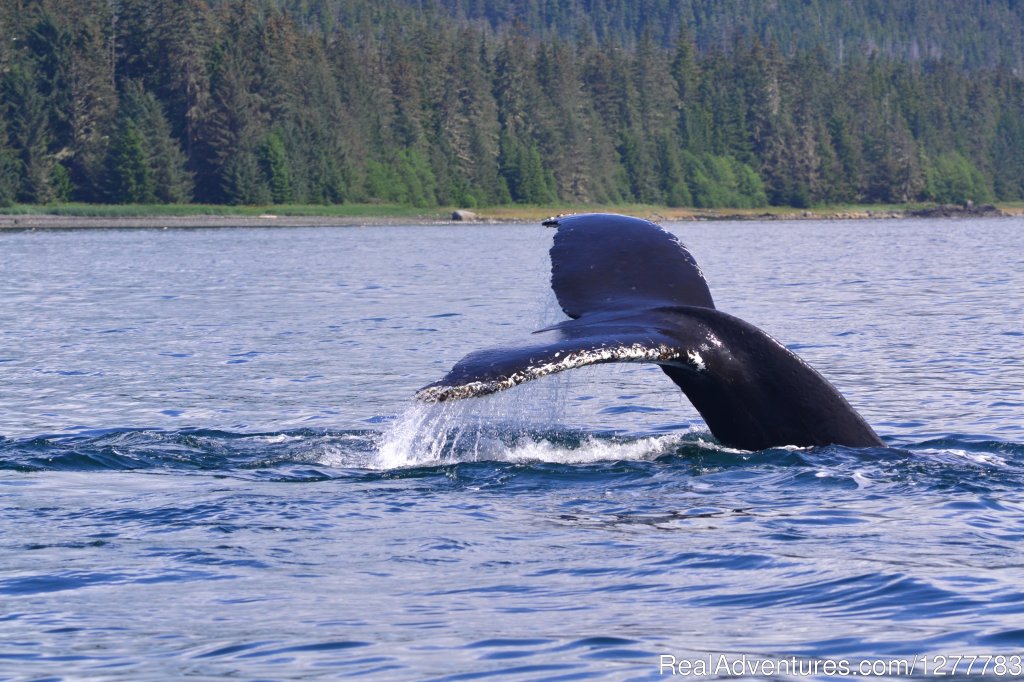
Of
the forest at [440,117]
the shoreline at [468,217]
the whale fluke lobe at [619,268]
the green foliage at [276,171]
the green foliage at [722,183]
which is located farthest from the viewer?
the green foliage at [722,183]

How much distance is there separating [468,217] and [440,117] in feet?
54.4

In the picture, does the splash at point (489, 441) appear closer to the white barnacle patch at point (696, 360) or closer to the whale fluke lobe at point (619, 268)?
the whale fluke lobe at point (619, 268)

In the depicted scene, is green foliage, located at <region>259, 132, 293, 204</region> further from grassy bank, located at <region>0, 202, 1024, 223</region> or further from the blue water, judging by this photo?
the blue water

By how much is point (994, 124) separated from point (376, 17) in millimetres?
62509

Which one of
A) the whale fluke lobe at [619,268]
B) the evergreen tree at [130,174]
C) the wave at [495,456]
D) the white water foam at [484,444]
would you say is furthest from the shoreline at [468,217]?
the whale fluke lobe at [619,268]

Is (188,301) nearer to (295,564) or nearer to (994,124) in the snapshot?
(295,564)

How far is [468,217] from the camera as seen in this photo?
3839 inches

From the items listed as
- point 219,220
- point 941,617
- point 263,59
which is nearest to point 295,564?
point 941,617

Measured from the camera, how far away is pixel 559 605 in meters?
6.16

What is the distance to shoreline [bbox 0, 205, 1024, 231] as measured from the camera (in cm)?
7762

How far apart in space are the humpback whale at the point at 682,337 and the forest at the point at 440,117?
3041 inches

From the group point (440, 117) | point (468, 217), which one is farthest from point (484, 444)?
point (440, 117)

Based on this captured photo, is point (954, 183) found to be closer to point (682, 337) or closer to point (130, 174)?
point (130, 174)

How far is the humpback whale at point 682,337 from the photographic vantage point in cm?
702
